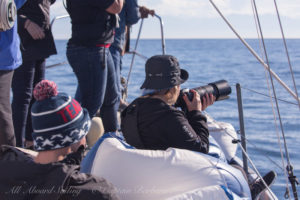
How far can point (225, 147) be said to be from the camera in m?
2.37

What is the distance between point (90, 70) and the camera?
8.22ft

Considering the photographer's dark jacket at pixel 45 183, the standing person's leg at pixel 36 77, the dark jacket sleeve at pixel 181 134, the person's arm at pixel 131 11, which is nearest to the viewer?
the photographer's dark jacket at pixel 45 183

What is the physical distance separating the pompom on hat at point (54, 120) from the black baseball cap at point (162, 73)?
53 cm

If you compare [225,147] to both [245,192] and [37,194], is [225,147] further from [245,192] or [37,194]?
[37,194]

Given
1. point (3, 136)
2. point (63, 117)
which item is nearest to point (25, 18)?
point (3, 136)

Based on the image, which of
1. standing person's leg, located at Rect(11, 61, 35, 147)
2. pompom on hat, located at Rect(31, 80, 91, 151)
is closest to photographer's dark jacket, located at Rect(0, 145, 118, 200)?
pompom on hat, located at Rect(31, 80, 91, 151)

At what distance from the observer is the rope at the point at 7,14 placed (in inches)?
70.6

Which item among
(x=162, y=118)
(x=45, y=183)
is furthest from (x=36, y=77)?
(x=45, y=183)

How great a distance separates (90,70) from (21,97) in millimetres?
384

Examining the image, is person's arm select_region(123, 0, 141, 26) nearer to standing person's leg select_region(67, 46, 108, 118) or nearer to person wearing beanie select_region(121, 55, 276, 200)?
standing person's leg select_region(67, 46, 108, 118)

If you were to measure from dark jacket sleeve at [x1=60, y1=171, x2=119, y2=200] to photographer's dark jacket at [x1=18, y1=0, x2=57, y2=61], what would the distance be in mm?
1324

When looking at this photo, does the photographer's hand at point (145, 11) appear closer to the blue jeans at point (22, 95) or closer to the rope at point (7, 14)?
the blue jeans at point (22, 95)

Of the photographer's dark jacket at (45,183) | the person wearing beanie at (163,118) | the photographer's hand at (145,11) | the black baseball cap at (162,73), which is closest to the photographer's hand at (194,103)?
the person wearing beanie at (163,118)

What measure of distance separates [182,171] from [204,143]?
1.55 feet
